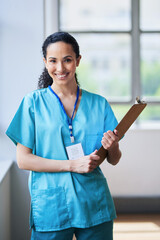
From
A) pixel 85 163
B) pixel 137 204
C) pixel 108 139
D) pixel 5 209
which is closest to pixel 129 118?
pixel 108 139

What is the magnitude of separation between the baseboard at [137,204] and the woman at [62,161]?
88.1 inches

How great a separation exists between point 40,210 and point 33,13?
1.31 m

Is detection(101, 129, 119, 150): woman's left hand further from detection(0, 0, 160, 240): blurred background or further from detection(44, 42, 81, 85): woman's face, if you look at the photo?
detection(0, 0, 160, 240): blurred background

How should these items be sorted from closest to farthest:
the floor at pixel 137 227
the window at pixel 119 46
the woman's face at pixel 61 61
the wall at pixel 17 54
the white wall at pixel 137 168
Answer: the woman's face at pixel 61 61
the wall at pixel 17 54
the floor at pixel 137 227
the white wall at pixel 137 168
the window at pixel 119 46

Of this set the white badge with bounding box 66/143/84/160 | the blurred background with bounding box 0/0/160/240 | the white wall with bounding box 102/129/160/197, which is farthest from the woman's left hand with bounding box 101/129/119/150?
the white wall with bounding box 102/129/160/197

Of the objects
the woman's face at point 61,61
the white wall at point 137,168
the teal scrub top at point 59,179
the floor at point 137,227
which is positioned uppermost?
the woman's face at point 61,61

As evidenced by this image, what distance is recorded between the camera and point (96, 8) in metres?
3.73

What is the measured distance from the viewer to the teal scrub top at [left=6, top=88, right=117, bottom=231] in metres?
1.39

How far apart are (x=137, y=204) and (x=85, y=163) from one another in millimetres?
2473

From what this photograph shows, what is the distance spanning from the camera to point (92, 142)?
1421mm

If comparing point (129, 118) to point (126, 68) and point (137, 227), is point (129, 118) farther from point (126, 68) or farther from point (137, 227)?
point (126, 68)

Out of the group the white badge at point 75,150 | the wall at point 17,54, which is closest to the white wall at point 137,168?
the wall at point 17,54

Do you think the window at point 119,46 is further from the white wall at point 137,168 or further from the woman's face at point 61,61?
the woman's face at point 61,61

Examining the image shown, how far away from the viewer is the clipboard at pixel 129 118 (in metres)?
1.28
